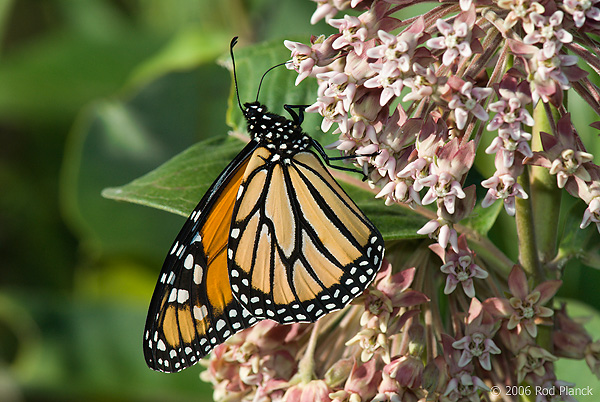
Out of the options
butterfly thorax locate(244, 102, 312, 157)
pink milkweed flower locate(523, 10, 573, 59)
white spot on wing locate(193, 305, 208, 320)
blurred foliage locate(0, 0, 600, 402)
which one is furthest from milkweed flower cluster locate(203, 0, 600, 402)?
blurred foliage locate(0, 0, 600, 402)

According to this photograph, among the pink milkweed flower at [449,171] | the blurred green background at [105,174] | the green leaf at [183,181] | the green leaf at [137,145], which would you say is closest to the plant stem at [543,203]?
the pink milkweed flower at [449,171]

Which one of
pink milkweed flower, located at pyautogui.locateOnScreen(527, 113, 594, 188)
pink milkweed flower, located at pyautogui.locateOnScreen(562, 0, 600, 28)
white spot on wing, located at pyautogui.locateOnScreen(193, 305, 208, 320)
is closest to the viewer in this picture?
pink milkweed flower, located at pyautogui.locateOnScreen(562, 0, 600, 28)

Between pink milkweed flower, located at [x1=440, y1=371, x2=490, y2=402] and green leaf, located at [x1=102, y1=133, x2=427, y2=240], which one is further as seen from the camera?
green leaf, located at [x1=102, y1=133, x2=427, y2=240]

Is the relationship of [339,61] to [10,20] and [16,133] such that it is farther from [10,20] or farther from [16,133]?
[10,20]

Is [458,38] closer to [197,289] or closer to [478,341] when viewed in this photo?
[478,341]

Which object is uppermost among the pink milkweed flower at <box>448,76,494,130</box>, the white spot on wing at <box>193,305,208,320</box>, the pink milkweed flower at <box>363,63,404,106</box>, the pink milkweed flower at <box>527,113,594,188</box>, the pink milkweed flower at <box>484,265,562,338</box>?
the pink milkweed flower at <box>363,63,404,106</box>

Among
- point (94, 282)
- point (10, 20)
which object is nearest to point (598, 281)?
point (94, 282)

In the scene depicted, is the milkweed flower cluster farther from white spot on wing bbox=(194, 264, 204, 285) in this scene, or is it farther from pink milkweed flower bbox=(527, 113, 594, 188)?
white spot on wing bbox=(194, 264, 204, 285)
